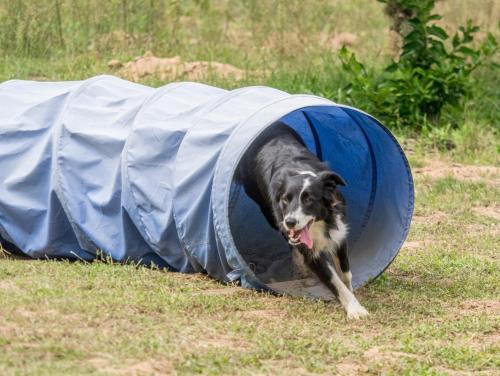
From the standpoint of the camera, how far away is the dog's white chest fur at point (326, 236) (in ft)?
22.7

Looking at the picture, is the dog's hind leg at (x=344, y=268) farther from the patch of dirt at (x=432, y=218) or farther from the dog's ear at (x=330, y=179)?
the patch of dirt at (x=432, y=218)

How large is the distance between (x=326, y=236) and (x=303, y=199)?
0.38 metres

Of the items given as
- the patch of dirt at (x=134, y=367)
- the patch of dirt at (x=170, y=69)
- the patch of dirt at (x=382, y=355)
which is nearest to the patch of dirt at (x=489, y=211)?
the patch of dirt at (x=382, y=355)

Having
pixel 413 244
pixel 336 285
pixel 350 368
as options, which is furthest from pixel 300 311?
pixel 413 244

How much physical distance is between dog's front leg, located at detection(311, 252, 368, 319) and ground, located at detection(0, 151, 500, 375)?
0.32 feet

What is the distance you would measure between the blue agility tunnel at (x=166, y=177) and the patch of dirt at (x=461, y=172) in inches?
107

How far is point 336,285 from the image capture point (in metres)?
6.79

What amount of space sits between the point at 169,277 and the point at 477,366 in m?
2.42

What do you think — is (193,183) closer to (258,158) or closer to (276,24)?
(258,158)

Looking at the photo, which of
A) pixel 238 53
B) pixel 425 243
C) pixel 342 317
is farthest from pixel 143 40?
pixel 342 317

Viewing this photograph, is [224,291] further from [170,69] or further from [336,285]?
[170,69]

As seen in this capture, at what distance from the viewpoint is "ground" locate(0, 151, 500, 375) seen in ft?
17.4

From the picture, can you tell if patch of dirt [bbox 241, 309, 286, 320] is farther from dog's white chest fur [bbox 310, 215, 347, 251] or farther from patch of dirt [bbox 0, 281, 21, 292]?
Result: patch of dirt [bbox 0, 281, 21, 292]

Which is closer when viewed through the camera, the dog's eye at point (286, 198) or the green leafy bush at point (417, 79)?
the dog's eye at point (286, 198)
